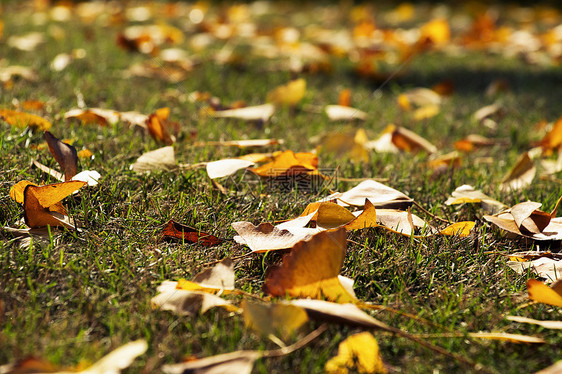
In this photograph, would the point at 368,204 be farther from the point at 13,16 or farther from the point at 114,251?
the point at 13,16

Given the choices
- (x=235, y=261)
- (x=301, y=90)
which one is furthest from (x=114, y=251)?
(x=301, y=90)

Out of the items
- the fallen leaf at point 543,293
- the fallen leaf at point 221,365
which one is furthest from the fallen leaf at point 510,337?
the fallen leaf at point 221,365

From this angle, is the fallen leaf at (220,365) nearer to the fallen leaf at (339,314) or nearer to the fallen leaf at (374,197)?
the fallen leaf at (339,314)

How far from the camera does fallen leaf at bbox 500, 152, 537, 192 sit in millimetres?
1961

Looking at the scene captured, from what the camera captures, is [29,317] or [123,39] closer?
[29,317]

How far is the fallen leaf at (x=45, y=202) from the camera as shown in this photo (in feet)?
4.53

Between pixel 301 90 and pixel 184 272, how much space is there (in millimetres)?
1529

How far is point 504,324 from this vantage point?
1.24 metres

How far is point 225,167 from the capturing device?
1.69m

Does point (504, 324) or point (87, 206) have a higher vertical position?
point (87, 206)

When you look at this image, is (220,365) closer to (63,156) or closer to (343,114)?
(63,156)

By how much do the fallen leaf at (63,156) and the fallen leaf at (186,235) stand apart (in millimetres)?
385

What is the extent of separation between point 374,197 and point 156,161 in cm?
68

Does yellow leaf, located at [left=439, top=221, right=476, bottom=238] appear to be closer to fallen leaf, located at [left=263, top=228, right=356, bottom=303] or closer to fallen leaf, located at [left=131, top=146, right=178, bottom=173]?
fallen leaf, located at [left=263, top=228, right=356, bottom=303]
